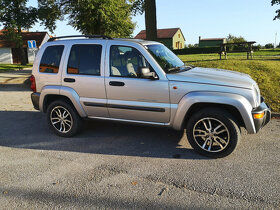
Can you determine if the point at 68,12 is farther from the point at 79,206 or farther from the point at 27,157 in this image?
the point at 79,206

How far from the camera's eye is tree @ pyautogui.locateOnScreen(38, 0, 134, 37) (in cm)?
2328

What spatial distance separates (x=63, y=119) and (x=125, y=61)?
1876 millimetres

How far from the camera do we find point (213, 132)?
4332 mm

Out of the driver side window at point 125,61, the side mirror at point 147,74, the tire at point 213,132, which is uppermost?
the driver side window at point 125,61

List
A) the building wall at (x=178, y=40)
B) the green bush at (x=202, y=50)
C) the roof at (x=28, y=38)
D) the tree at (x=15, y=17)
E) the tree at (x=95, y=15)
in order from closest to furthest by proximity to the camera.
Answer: the tree at (x=95, y=15)
the tree at (x=15, y=17)
the green bush at (x=202, y=50)
the roof at (x=28, y=38)
the building wall at (x=178, y=40)

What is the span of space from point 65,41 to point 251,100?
147 inches

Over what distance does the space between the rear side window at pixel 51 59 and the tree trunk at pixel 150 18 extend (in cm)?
654

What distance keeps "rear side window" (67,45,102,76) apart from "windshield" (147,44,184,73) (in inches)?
40.2

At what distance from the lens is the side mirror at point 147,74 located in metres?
4.34

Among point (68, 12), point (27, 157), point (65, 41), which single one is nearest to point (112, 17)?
point (68, 12)


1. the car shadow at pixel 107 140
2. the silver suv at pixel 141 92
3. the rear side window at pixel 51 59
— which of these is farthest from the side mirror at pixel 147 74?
the rear side window at pixel 51 59

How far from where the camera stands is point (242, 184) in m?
3.50

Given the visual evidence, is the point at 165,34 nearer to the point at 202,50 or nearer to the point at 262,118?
the point at 202,50

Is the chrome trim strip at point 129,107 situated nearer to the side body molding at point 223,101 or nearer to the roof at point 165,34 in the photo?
the side body molding at point 223,101
